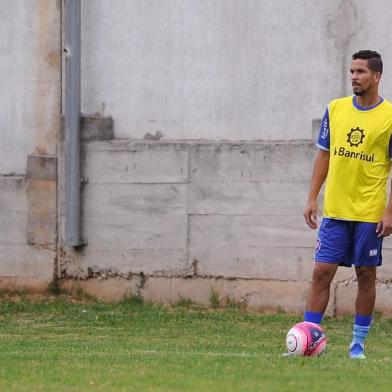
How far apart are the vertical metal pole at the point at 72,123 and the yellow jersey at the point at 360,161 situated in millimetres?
5945

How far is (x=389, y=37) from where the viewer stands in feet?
43.4

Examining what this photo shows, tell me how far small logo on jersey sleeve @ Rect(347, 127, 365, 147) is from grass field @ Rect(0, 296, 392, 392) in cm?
157

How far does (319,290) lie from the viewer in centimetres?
898

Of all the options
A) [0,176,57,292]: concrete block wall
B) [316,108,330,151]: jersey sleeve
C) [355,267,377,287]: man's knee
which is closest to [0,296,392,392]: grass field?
[0,176,57,292]: concrete block wall

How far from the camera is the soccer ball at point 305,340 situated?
8633 millimetres

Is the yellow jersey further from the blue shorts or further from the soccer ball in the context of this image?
the soccer ball

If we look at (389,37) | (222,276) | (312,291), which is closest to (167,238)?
(222,276)

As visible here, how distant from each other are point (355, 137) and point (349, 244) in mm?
790

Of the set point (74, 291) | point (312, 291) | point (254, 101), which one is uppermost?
point (254, 101)

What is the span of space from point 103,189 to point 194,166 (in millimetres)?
1185

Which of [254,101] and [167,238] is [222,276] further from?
[254,101]

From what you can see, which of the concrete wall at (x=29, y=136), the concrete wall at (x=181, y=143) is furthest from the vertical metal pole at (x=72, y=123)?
the concrete wall at (x=29, y=136)

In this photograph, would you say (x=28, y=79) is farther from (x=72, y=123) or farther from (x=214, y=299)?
(x=214, y=299)

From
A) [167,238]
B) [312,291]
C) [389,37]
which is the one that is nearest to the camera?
[312,291]
